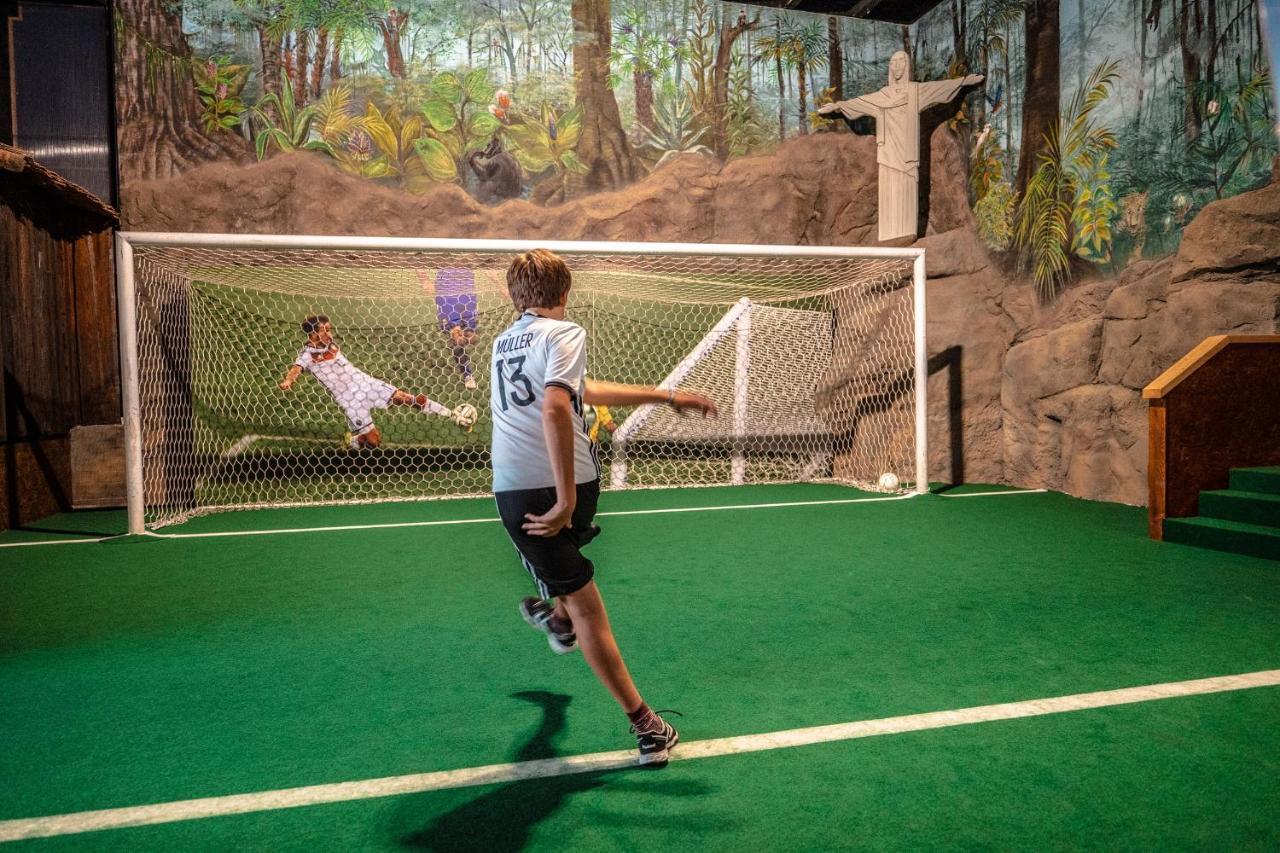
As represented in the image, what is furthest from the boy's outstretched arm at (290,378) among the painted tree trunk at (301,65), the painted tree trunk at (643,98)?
the painted tree trunk at (643,98)

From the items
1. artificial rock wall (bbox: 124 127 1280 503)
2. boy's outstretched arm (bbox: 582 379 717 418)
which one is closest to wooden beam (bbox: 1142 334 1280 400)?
artificial rock wall (bbox: 124 127 1280 503)

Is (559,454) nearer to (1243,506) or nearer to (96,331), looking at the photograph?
(1243,506)

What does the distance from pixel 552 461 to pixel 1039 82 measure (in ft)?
26.1

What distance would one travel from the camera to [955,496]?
719cm

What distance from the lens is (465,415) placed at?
8383 mm

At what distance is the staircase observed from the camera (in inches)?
179

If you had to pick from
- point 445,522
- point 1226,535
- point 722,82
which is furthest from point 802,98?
point 1226,535

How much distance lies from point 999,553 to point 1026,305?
3968 mm

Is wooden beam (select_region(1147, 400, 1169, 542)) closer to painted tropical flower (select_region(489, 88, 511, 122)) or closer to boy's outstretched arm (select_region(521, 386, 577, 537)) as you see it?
boy's outstretched arm (select_region(521, 386, 577, 537))

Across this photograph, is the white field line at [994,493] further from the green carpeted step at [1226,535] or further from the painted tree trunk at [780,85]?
the painted tree trunk at [780,85]

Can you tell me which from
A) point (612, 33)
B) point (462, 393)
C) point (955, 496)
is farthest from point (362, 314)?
point (955, 496)

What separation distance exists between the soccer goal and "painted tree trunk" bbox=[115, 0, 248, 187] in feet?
4.94

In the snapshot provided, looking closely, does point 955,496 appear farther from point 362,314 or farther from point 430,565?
point 362,314

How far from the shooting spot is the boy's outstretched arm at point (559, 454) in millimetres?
1918
